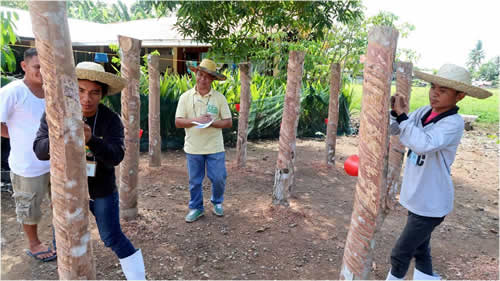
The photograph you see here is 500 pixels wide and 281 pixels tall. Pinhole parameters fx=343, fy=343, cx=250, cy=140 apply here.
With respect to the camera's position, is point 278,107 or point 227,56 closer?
point 227,56

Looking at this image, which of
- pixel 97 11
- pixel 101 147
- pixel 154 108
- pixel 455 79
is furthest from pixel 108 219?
pixel 97 11

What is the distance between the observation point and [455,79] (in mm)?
2002

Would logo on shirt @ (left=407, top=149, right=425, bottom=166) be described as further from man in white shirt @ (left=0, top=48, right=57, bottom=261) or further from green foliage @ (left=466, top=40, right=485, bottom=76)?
green foliage @ (left=466, top=40, right=485, bottom=76)

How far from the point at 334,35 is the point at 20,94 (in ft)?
26.7

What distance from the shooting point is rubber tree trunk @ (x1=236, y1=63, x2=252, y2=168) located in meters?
5.17

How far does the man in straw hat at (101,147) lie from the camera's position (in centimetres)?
185

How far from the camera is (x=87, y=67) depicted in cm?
191

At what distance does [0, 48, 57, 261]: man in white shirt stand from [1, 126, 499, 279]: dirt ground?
1.83ft

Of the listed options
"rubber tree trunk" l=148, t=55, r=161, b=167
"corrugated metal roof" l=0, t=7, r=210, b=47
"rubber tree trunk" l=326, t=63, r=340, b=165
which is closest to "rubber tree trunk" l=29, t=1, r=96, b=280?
"rubber tree trunk" l=148, t=55, r=161, b=167

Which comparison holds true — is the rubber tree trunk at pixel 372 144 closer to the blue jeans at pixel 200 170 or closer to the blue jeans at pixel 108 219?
the blue jeans at pixel 108 219

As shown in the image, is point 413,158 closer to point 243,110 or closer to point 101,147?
point 101,147

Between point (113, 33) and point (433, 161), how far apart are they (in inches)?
450

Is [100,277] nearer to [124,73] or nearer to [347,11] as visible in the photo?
[124,73]

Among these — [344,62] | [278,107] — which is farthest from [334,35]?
[278,107]
